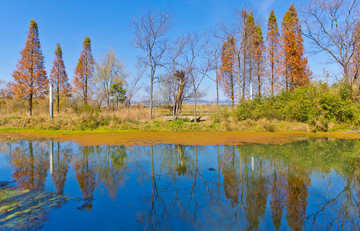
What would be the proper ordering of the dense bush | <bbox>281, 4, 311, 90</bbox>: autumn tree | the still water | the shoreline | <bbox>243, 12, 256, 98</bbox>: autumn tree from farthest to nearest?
<bbox>281, 4, 311, 90</bbox>: autumn tree < <bbox>243, 12, 256, 98</bbox>: autumn tree < the dense bush < the shoreline < the still water

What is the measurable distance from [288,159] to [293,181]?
207cm

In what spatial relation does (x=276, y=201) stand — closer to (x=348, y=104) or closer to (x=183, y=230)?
(x=183, y=230)

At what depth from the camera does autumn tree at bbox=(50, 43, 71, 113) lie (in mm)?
33125

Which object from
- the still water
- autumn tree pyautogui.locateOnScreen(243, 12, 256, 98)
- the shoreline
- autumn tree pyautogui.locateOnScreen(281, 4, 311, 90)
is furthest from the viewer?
autumn tree pyautogui.locateOnScreen(281, 4, 311, 90)

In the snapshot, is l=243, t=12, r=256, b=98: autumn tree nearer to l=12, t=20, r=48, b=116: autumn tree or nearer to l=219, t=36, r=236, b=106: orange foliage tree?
l=219, t=36, r=236, b=106: orange foliage tree

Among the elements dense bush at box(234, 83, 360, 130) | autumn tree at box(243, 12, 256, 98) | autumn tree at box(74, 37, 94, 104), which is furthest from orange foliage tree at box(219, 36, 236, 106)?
autumn tree at box(74, 37, 94, 104)

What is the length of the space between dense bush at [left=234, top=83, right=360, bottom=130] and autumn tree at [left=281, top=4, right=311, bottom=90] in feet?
34.8

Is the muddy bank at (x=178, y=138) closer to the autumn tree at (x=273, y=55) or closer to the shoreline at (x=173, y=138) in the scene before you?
the shoreline at (x=173, y=138)

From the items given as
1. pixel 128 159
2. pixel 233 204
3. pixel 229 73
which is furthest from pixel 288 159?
pixel 229 73

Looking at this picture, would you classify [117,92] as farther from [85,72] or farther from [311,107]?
[311,107]

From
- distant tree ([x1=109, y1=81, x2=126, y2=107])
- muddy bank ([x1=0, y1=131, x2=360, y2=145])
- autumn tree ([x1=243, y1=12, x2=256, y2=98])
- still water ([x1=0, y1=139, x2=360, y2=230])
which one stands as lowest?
still water ([x1=0, y1=139, x2=360, y2=230])

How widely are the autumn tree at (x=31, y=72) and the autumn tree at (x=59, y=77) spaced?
3.81 metres

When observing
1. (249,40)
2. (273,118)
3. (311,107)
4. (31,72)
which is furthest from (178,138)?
(31,72)

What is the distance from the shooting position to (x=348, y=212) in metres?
3.29
